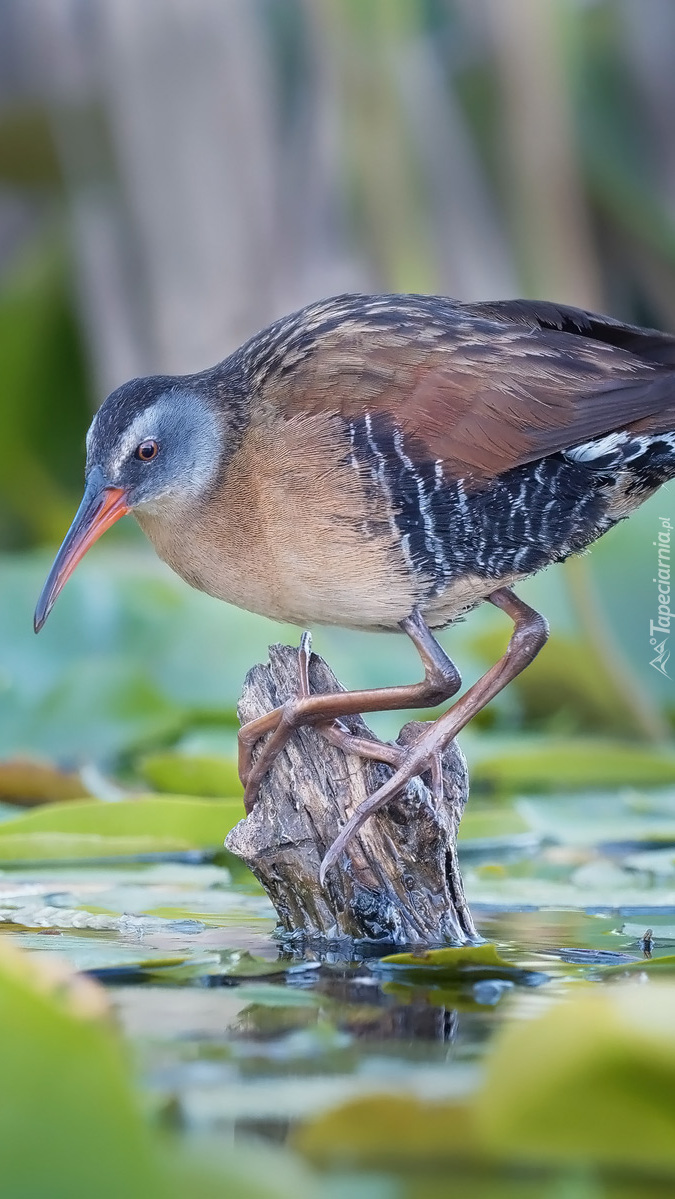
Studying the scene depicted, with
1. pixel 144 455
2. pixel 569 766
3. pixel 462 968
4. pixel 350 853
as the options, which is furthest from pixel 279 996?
pixel 569 766

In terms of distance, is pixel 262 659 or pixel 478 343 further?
pixel 262 659

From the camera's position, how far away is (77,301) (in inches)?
408

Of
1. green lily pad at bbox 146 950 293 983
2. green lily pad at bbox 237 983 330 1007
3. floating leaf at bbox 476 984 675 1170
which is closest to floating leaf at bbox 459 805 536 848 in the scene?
green lily pad at bbox 146 950 293 983

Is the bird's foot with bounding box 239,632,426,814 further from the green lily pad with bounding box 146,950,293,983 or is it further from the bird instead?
the green lily pad with bounding box 146,950,293,983

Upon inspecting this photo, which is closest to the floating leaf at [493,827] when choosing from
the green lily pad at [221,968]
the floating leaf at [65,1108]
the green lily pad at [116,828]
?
the green lily pad at [116,828]

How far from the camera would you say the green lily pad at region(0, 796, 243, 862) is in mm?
4098

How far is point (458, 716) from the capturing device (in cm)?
368

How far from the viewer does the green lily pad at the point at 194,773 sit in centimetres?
477

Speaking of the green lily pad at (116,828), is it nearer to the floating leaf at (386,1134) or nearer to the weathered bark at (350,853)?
the weathered bark at (350,853)

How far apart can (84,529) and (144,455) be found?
24cm

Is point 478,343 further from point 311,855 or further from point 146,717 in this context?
point 146,717

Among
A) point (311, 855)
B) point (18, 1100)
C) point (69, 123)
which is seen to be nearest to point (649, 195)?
point (69, 123)

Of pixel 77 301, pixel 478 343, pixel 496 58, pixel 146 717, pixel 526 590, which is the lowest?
pixel 146 717

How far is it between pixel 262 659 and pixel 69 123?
539 cm
